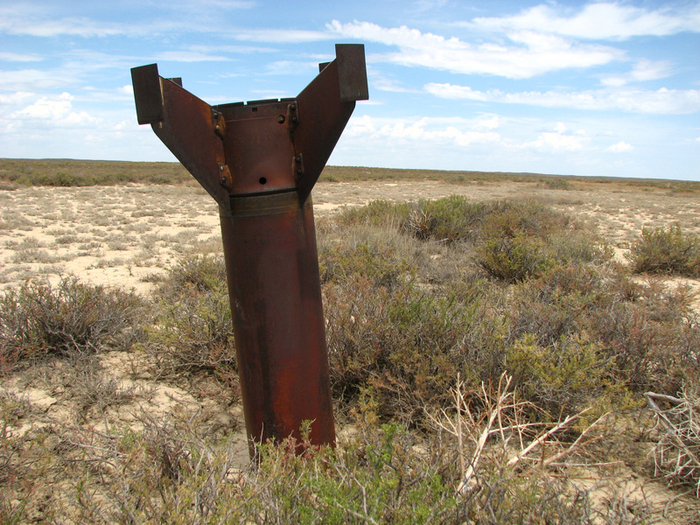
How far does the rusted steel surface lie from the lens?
1746 millimetres

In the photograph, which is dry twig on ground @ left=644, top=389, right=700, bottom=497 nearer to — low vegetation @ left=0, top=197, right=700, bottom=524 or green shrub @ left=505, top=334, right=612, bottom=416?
low vegetation @ left=0, top=197, right=700, bottom=524

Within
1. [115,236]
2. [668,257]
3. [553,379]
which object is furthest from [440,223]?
[115,236]

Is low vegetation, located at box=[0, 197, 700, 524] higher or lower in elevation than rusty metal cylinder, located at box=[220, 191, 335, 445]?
lower

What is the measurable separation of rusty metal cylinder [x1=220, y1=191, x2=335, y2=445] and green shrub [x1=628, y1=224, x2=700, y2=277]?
6821 millimetres

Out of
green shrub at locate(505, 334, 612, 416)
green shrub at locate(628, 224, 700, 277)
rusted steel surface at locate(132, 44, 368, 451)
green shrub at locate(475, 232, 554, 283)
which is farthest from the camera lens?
green shrub at locate(628, 224, 700, 277)

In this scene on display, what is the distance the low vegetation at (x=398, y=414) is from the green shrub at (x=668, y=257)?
2028 mm

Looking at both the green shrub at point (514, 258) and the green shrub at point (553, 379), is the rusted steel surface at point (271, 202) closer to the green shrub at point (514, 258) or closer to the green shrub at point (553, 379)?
the green shrub at point (553, 379)

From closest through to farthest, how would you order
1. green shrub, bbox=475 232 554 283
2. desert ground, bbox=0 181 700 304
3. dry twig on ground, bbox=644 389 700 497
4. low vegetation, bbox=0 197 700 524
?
low vegetation, bbox=0 197 700 524 < dry twig on ground, bbox=644 389 700 497 < green shrub, bbox=475 232 554 283 < desert ground, bbox=0 181 700 304

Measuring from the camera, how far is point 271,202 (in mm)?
1917

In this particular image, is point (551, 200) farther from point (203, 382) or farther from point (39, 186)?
point (39, 186)

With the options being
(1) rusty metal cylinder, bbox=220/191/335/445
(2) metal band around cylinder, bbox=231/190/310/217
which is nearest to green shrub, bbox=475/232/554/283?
(1) rusty metal cylinder, bbox=220/191/335/445

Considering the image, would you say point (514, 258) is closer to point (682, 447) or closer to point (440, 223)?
point (440, 223)

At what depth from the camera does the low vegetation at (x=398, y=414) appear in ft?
5.11

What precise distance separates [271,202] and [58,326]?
2.62 m
